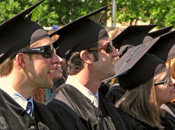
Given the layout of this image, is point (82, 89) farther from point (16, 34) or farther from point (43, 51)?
point (16, 34)

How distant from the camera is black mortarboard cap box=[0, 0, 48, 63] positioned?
3.12 metres

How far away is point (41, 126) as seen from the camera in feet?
9.96

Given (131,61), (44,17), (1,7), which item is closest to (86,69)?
(131,61)

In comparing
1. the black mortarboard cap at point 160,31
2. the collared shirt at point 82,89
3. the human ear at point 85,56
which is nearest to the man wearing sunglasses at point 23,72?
the collared shirt at point 82,89

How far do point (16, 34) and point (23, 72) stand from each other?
0.36 metres

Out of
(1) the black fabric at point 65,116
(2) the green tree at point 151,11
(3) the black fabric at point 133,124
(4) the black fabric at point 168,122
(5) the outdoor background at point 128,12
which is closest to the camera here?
(1) the black fabric at point 65,116

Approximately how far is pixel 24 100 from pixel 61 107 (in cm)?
65

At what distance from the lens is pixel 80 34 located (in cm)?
407

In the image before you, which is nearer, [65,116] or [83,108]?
Answer: [65,116]

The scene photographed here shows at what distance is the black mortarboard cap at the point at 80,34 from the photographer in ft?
13.3

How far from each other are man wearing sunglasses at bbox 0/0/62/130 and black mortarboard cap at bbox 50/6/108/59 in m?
0.81

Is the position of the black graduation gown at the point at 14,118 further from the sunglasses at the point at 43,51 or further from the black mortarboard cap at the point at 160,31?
the black mortarboard cap at the point at 160,31

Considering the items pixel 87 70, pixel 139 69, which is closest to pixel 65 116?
pixel 87 70

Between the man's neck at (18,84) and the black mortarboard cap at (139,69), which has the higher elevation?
the man's neck at (18,84)
